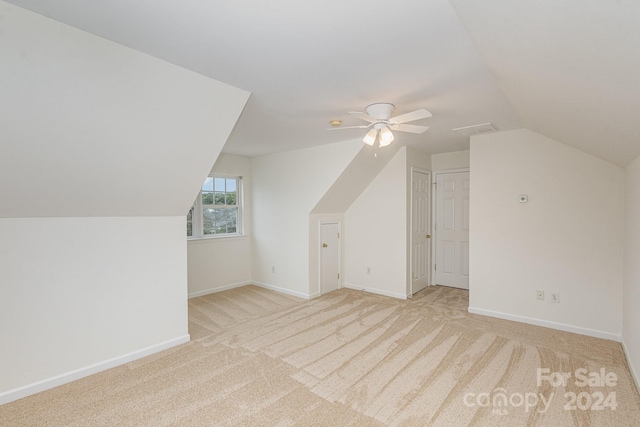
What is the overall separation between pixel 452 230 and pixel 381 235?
129 cm

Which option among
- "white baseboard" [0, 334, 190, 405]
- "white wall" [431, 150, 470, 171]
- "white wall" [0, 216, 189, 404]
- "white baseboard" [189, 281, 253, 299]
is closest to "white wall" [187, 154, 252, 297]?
"white baseboard" [189, 281, 253, 299]

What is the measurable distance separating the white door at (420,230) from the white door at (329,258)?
1.22 m

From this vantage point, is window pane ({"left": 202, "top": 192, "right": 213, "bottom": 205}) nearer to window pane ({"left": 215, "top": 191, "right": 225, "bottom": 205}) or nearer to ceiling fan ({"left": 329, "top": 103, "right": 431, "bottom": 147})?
window pane ({"left": 215, "top": 191, "right": 225, "bottom": 205})

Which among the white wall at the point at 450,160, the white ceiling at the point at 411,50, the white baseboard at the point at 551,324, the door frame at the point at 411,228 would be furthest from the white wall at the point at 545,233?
the white wall at the point at 450,160

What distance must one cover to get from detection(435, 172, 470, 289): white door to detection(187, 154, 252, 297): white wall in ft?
10.9

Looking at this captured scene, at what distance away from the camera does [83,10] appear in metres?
1.48

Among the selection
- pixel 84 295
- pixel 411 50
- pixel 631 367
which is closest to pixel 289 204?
pixel 84 295

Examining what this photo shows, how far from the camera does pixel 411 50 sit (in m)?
1.83

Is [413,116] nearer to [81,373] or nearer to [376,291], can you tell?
[376,291]

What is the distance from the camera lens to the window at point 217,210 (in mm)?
4828

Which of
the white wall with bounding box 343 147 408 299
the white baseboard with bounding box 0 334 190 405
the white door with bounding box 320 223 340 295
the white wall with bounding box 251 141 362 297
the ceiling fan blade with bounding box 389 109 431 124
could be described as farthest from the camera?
the white door with bounding box 320 223 340 295

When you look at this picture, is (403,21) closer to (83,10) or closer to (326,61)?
(326,61)

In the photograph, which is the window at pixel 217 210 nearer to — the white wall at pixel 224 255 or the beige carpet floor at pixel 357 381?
the white wall at pixel 224 255

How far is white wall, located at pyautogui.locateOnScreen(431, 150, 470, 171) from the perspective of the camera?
4.88 meters
